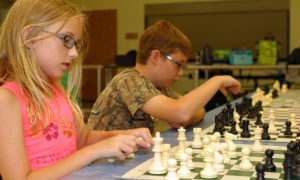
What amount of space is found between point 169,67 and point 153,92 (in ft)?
1.20

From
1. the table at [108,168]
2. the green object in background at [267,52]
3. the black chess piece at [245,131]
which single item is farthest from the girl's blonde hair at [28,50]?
the green object in background at [267,52]

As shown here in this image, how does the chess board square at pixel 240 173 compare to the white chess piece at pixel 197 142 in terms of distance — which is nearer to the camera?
the chess board square at pixel 240 173

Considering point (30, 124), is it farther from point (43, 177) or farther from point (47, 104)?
point (43, 177)

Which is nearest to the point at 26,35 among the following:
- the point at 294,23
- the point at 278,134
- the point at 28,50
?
the point at 28,50

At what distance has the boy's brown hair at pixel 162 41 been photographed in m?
2.21

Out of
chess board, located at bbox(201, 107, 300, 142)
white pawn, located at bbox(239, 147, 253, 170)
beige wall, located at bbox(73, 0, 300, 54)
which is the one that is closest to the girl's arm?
white pawn, located at bbox(239, 147, 253, 170)

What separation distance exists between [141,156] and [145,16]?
8738mm

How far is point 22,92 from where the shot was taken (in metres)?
1.32

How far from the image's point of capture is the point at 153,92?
189 centimetres

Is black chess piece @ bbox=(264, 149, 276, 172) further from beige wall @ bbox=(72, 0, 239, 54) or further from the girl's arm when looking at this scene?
beige wall @ bbox=(72, 0, 239, 54)

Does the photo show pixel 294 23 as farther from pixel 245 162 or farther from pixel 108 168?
pixel 108 168

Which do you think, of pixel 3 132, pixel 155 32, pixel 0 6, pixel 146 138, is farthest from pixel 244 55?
pixel 0 6

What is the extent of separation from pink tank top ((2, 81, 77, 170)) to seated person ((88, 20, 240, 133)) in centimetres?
42

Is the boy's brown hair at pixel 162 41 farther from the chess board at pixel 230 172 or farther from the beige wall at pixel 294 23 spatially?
the beige wall at pixel 294 23
